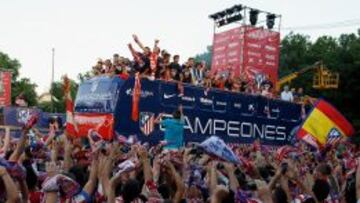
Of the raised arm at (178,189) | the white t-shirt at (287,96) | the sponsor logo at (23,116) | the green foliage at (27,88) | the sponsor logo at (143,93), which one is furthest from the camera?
the green foliage at (27,88)

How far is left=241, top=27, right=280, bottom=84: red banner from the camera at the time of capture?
90.8ft

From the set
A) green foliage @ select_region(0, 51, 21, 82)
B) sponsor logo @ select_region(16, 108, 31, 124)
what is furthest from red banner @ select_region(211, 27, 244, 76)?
green foliage @ select_region(0, 51, 21, 82)

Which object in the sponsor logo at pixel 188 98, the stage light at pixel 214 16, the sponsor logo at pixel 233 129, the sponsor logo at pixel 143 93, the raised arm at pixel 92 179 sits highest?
the stage light at pixel 214 16

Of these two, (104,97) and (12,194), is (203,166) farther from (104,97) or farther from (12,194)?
(104,97)

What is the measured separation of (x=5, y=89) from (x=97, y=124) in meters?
20.2

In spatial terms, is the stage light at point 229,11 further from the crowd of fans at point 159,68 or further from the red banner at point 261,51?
the crowd of fans at point 159,68

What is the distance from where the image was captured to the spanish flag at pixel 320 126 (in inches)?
587

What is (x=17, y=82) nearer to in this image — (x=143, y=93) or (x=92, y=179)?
(x=143, y=93)

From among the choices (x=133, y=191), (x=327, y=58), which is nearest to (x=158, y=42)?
(x=133, y=191)

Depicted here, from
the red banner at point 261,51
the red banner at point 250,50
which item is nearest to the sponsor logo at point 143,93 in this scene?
the red banner at point 250,50

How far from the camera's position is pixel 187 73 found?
1594cm

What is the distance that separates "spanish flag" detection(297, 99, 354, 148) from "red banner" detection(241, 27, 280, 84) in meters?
12.0

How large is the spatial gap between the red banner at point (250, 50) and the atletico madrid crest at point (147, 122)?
12913 millimetres

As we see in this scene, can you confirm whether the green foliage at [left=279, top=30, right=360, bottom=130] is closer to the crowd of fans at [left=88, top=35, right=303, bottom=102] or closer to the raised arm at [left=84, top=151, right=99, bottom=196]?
the crowd of fans at [left=88, top=35, right=303, bottom=102]
